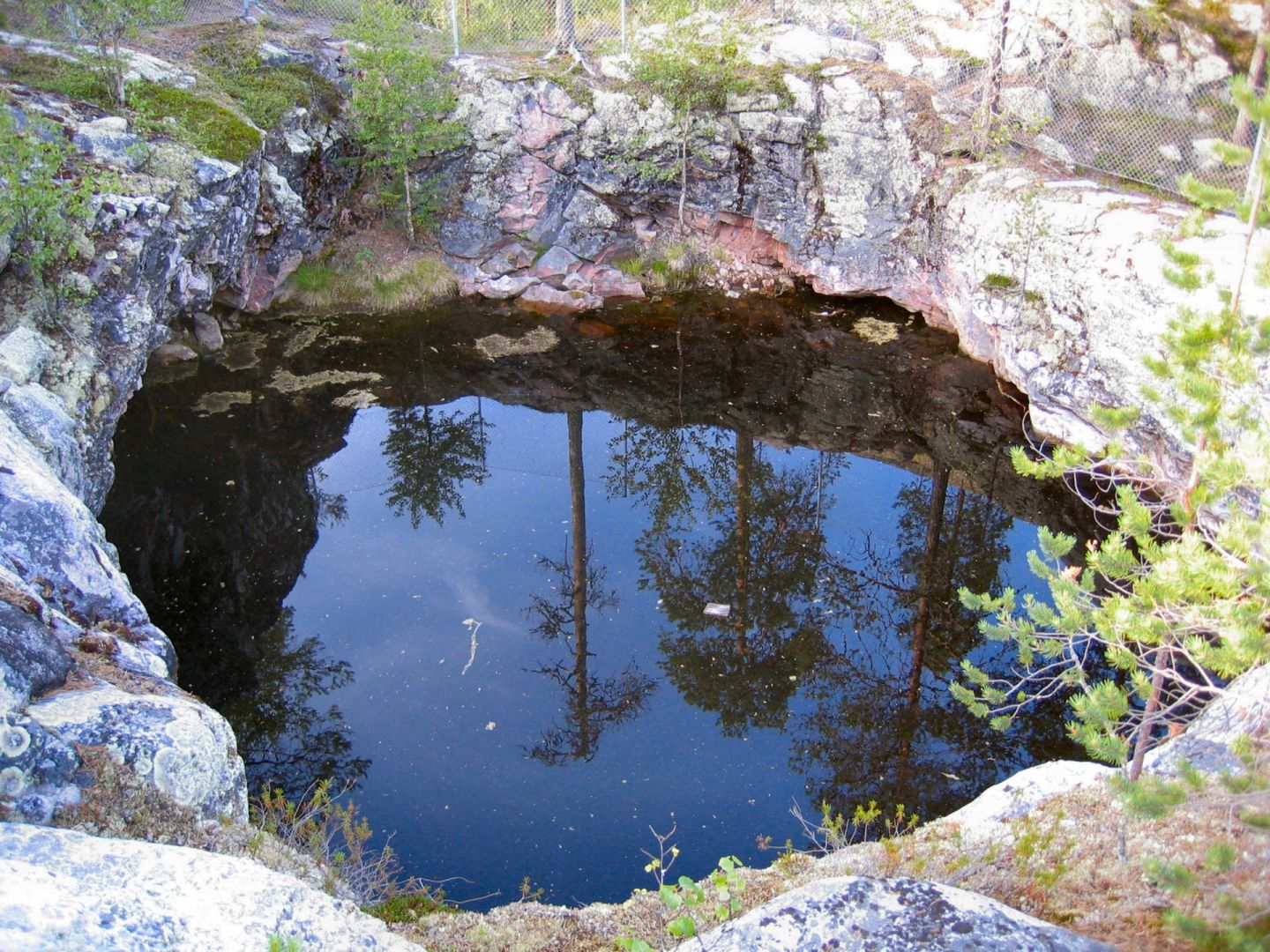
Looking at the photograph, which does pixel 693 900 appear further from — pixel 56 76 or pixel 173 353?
pixel 56 76

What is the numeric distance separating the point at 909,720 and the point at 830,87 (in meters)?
12.5

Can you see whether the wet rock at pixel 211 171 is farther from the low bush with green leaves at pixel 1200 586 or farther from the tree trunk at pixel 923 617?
the low bush with green leaves at pixel 1200 586

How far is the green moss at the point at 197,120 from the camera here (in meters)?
→ 13.5

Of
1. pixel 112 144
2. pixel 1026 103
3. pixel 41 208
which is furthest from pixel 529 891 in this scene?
pixel 1026 103

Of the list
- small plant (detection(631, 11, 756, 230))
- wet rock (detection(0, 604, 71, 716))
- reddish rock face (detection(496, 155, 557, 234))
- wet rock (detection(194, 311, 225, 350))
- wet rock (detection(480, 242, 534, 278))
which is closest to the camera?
wet rock (detection(0, 604, 71, 716))

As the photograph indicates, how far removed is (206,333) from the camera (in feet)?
52.4

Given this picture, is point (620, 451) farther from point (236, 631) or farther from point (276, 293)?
point (276, 293)

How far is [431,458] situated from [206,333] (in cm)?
536

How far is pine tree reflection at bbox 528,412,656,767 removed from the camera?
8781mm

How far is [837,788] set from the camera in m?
8.34

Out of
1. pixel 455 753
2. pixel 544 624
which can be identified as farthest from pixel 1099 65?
pixel 455 753

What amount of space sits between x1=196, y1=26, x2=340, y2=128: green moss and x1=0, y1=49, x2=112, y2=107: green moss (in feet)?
6.65

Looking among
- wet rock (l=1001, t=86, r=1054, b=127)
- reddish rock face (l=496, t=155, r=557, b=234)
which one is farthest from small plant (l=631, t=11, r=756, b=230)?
wet rock (l=1001, t=86, r=1054, b=127)

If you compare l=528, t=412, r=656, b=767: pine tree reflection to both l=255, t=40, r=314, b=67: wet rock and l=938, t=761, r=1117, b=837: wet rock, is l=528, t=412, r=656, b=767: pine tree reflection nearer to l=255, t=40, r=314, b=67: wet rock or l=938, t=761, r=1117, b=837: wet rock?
l=938, t=761, r=1117, b=837: wet rock
